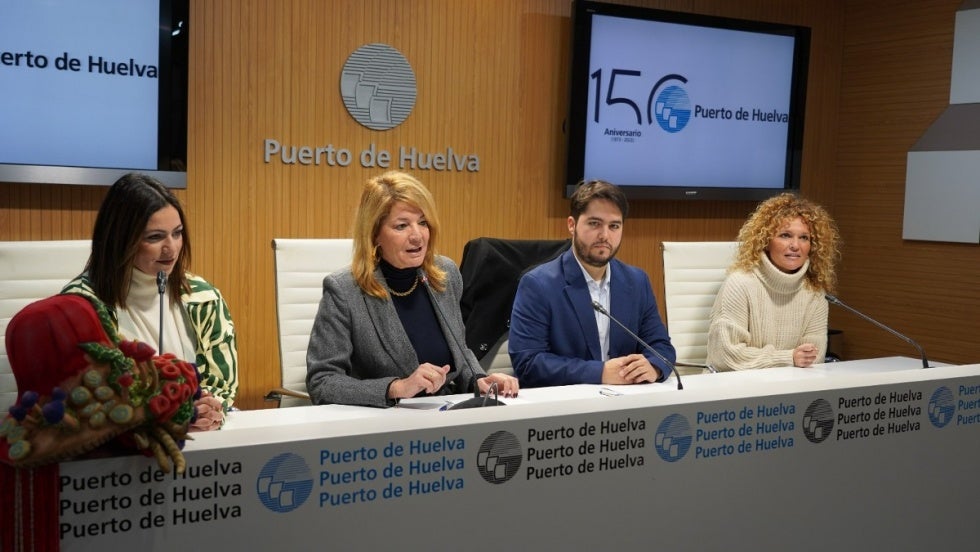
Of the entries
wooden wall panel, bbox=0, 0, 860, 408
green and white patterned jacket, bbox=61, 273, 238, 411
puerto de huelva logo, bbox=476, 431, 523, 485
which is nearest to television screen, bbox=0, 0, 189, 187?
wooden wall panel, bbox=0, 0, 860, 408

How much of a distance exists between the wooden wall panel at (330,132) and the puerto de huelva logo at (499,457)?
2.54 meters

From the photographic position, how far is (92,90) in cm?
352

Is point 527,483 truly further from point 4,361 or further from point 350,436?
point 4,361

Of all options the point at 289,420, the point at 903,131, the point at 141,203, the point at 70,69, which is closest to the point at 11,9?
the point at 70,69

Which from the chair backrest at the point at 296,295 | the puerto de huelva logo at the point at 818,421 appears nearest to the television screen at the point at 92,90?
the chair backrest at the point at 296,295

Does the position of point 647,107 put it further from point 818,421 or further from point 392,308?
point 818,421

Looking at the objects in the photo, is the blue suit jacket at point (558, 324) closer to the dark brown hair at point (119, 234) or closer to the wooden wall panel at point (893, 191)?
the dark brown hair at point (119, 234)

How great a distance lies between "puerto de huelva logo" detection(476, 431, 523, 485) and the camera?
5.47 feet

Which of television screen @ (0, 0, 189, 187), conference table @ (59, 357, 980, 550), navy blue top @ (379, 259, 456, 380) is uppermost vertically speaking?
television screen @ (0, 0, 189, 187)

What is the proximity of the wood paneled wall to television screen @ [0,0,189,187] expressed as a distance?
0.45 feet

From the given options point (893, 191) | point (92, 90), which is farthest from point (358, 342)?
point (893, 191)

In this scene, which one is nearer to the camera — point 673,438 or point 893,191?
point 673,438

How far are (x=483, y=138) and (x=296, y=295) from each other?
5.58 feet

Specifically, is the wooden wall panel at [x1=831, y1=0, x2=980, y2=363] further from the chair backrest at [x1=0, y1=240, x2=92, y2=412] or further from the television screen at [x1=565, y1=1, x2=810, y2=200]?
the chair backrest at [x1=0, y1=240, x2=92, y2=412]
